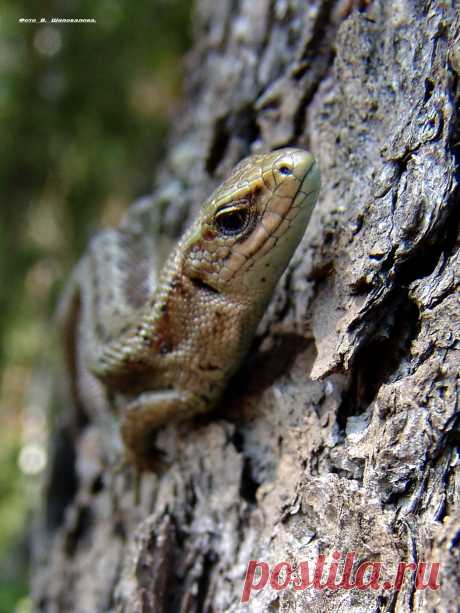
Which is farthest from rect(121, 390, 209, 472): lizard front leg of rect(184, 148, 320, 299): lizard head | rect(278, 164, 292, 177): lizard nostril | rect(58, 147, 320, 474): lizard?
rect(278, 164, 292, 177): lizard nostril

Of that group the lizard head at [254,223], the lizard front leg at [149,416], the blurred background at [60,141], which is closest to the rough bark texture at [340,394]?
the lizard front leg at [149,416]

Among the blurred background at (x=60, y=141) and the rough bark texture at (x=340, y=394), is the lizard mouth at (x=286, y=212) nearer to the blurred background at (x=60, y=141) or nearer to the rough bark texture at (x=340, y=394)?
the rough bark texture at (x=340, y=394)

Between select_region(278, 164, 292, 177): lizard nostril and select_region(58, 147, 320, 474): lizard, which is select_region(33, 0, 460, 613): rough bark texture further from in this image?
select_region(278, 164, 292, 177): lizard nostril

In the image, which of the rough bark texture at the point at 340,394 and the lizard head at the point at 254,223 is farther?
the lizard head at the point at 254,223

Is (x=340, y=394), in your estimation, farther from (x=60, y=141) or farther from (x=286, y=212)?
(x=60, y=141)

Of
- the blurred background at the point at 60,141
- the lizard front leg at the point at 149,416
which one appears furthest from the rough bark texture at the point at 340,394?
the blurred background at the point at 60,141

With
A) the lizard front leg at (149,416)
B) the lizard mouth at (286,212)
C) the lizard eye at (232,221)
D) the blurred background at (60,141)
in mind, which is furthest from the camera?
the blurred background at (60,141)

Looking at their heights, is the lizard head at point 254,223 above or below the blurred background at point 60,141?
below

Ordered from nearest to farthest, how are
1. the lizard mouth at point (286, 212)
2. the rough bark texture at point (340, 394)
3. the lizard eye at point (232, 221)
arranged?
the rough bark texture at point (340, 394) < the lizard mouth at point (286, 212) < the lizard eye at point (232, 221)

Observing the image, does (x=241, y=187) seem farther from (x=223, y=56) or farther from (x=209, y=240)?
(x=223, y=56)
